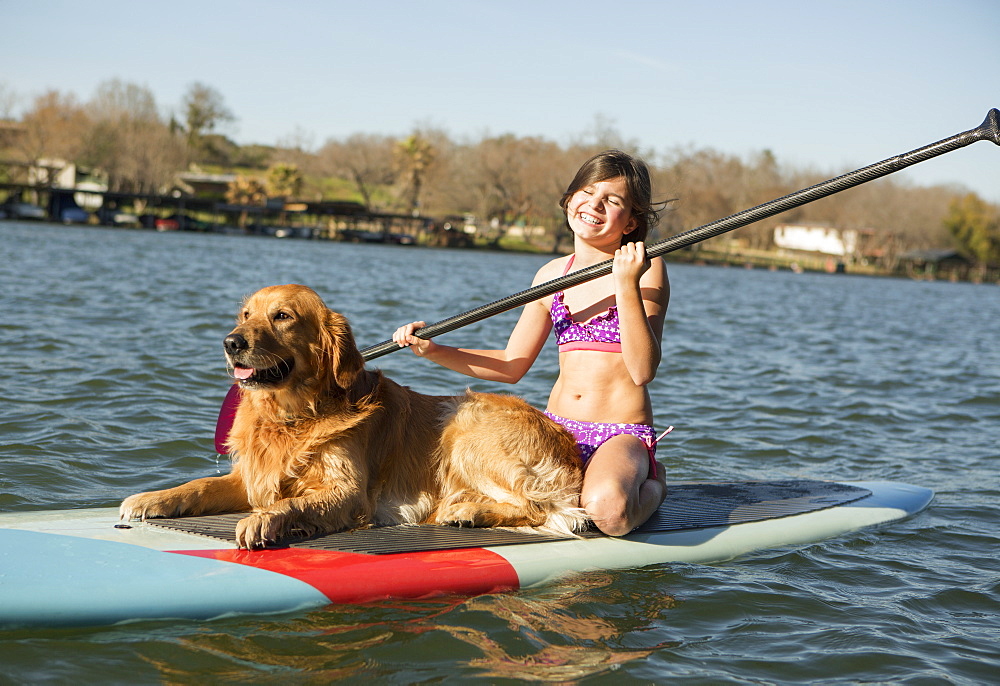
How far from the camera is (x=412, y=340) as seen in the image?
519cm

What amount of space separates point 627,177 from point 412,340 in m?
1.55

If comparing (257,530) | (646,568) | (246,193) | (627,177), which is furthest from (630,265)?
(246,193)

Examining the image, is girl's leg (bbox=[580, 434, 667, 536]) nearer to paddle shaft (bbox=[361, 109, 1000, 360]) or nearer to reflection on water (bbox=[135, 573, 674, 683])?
reflection on water (bbox=[135, 573, 674, 683])

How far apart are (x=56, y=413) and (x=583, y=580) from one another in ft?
18.0

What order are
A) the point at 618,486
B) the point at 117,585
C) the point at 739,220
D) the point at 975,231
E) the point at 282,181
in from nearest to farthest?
the point at 117,585
the point at 618,486
the point at 739,220
the point at 282,181
the point at 975,231

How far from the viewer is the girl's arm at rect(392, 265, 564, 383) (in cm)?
525

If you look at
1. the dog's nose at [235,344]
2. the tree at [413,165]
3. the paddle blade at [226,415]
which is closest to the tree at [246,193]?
the tree at [413,165]

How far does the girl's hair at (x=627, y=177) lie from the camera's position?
16.9 feet

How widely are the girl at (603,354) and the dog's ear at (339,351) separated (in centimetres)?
64

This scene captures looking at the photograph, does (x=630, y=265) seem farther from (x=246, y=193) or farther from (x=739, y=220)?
(x=246, y=193)

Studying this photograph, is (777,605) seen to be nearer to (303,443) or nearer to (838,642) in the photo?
(838,642)

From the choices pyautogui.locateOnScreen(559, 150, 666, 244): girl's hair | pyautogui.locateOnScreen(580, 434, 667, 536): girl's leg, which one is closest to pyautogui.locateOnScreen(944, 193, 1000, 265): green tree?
pyautogui.locateOnScreen(559, 150, 666, 244): girl's hair

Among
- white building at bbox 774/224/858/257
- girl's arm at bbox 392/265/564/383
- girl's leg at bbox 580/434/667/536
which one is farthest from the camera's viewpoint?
white building at bbox 774/224/858/257

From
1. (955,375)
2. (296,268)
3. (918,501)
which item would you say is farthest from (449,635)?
(296,268)
